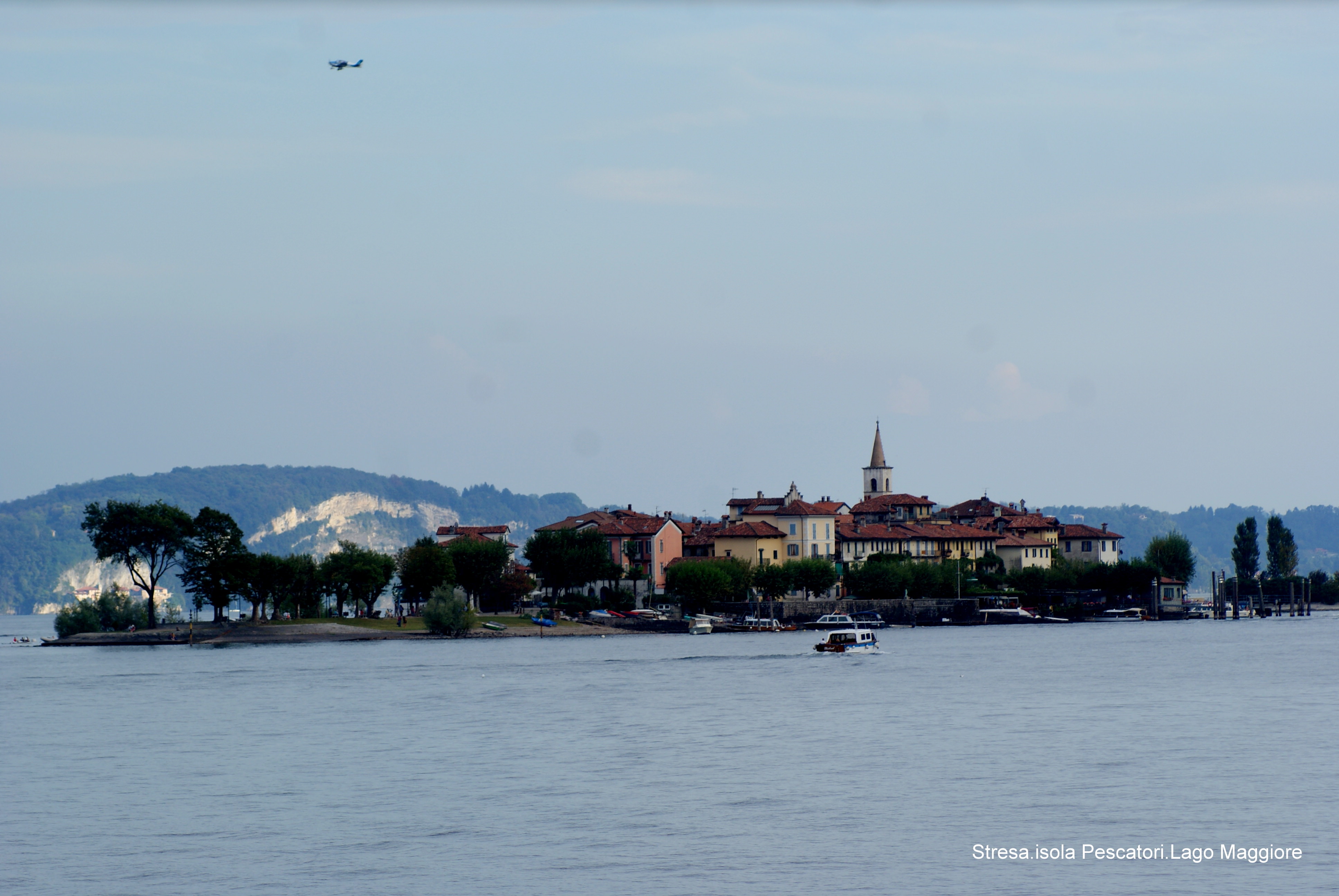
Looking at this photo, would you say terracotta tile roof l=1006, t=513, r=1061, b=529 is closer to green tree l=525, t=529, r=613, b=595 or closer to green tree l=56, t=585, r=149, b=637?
green tree l=525, t=529, r=613, b=595

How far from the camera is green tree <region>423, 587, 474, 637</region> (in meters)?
126

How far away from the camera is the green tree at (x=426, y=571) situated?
457 ft

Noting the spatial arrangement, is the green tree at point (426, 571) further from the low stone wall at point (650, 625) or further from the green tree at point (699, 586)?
the green tree at point (699, 586)

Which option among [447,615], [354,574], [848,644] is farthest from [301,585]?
[848,644]

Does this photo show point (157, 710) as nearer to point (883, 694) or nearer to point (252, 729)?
point (252, 729)

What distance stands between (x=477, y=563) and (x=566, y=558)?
340 inches

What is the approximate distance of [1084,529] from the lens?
198 m

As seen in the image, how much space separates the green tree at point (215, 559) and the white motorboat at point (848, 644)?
52.2 meters

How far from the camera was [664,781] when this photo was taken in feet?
141

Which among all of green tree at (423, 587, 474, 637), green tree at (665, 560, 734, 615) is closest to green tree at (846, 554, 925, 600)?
green tree at (665, 560, 734, 615)

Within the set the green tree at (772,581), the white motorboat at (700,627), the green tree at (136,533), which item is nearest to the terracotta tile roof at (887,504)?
the green tree at (772,581)

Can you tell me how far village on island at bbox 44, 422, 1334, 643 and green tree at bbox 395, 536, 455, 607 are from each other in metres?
0.20

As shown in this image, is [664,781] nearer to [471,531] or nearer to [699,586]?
[699,586]

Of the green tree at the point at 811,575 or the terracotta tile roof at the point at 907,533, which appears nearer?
the green tree at the point at 811,575
